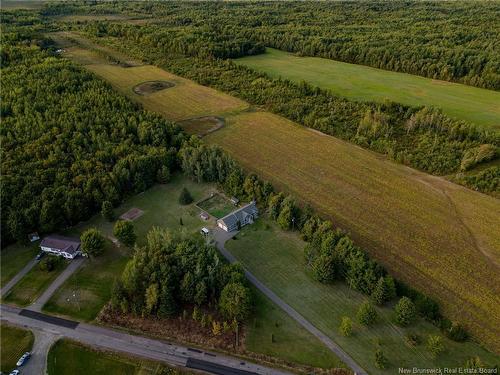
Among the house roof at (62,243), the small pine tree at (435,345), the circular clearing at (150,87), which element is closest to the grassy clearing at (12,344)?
the house roof at (62,243)

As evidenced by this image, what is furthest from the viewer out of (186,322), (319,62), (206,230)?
(319,62)

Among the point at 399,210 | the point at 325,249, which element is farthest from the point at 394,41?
the point at 325,249

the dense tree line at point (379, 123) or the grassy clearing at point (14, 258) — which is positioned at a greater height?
the dense tree line at point (379, 123)

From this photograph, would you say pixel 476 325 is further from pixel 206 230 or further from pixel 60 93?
pixel 60 93

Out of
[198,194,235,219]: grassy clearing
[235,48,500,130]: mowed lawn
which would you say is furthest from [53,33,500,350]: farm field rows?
[235,48,500,130]: mowed lawn

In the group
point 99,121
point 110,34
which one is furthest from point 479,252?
point 110,34

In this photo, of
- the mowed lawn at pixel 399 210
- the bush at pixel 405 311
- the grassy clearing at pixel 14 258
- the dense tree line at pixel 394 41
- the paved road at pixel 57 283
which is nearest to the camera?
the bush at pixel 405 311

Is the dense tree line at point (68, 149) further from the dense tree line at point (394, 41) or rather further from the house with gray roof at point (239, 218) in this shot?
the dense tree line at point (394, 41)
